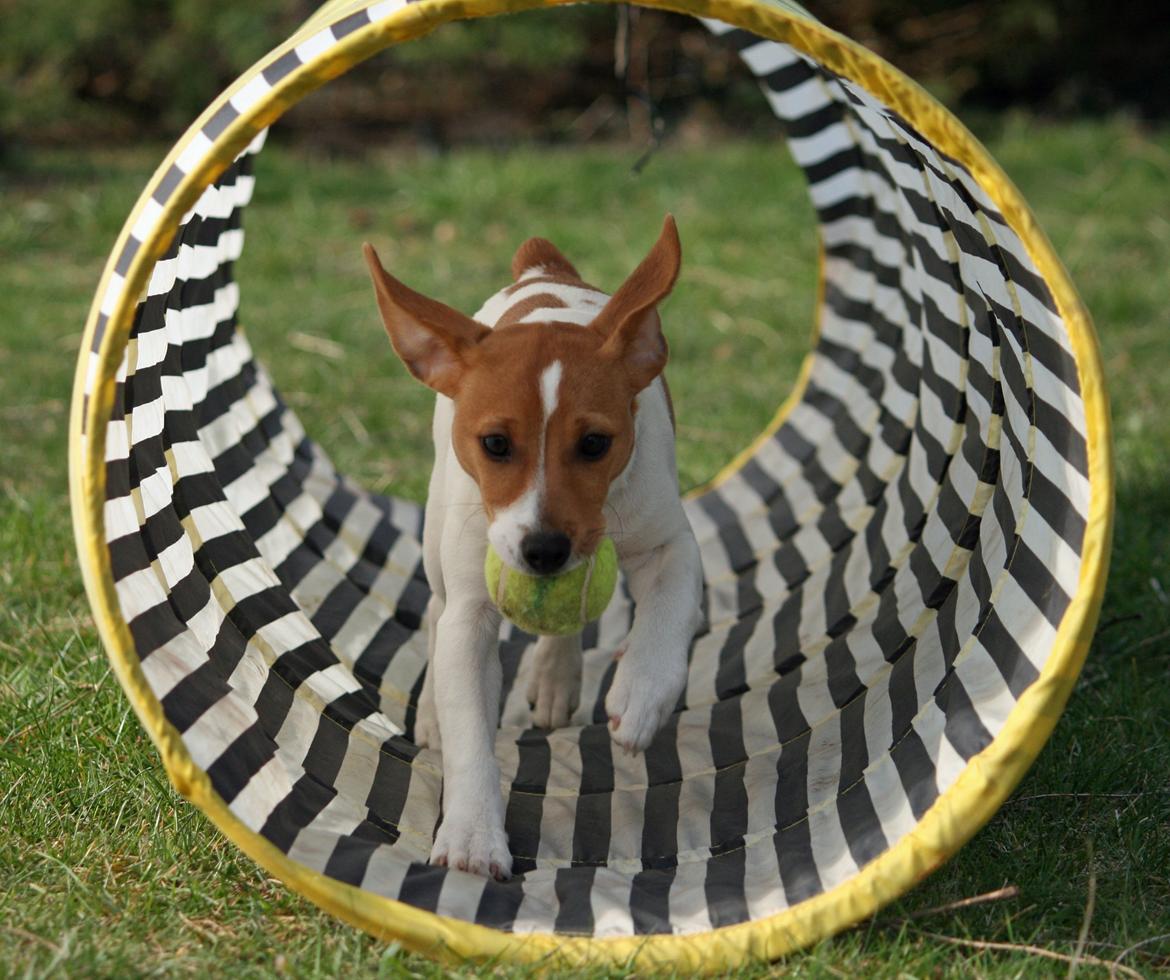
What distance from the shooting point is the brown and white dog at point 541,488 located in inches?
118

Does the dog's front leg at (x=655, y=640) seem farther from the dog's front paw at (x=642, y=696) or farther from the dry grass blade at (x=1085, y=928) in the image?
the dry grass blade at (x=1085, y=928)

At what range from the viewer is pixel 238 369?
188 inches

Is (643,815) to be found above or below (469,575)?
below

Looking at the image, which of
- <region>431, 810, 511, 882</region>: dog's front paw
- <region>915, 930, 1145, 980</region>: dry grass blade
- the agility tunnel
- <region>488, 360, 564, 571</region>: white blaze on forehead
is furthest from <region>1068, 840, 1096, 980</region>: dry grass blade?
<region>488, 360, 564, 571</region>: white blaze on forehead

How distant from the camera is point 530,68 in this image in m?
11.1

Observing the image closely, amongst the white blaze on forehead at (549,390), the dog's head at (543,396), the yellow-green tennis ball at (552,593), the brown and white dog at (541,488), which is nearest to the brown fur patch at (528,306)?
the brown and white dog at (541,488)

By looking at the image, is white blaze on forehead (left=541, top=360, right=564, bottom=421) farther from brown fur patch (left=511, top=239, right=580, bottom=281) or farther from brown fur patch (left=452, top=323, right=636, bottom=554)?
brown fur patch (left=511, top=239, right=580, bottom=281)

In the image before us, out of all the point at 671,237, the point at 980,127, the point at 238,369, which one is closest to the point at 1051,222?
the point at 980,127

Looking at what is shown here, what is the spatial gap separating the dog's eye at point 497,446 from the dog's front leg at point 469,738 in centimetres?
40

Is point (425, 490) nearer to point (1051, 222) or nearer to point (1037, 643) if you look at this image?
point (1037, 643)

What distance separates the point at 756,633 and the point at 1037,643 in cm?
168

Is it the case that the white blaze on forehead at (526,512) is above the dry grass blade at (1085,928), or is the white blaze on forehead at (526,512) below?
above

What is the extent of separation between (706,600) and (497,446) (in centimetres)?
180

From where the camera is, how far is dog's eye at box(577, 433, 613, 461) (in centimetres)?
303
